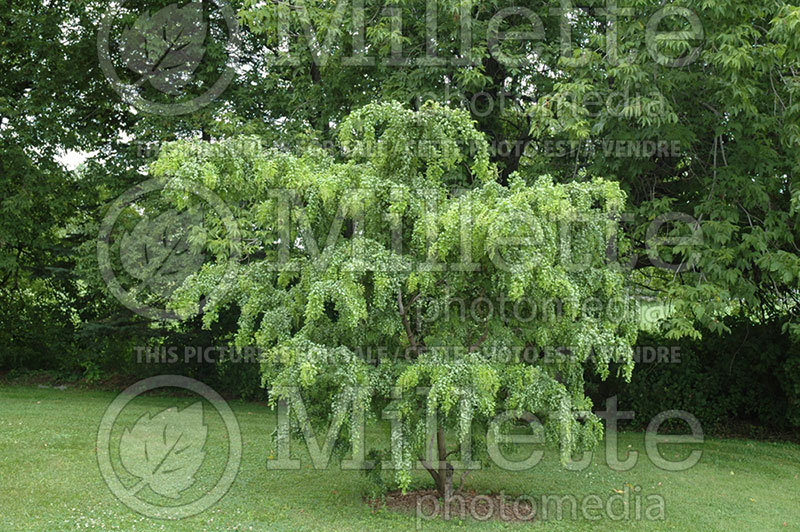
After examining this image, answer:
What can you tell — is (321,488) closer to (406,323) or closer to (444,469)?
(444,469)

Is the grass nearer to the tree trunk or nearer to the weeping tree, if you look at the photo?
the tree trunk

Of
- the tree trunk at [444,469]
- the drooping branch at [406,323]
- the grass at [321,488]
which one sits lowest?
the grass at [321,488]

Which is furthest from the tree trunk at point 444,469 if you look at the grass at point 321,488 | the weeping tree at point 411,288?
the grass at point 321,488

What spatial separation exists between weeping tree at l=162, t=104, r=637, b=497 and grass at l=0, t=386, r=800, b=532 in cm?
91

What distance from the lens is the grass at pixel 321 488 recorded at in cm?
642

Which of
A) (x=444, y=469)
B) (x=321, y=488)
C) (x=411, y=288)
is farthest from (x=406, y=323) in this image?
(x=321, y=488)

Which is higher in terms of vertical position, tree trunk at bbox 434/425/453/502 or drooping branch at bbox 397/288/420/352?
drooping branch at bbox 397/288/420/352

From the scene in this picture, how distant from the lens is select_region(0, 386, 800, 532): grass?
6422mm

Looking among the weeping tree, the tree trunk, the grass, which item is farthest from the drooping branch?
the grass

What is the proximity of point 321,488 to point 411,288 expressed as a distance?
3.10 metres

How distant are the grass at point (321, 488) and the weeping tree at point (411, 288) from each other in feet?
2.99

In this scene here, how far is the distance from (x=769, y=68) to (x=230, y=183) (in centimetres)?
540

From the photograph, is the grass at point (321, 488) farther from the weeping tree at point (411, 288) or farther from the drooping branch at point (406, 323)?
the drooping branch at point (406, 323)

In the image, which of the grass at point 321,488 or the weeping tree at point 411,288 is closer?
the weeping tree at point 411,288
